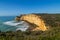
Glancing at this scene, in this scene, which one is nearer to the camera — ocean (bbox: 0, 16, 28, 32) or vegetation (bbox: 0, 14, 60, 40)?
vegetation (bbox: 0, 14, 60, 40)

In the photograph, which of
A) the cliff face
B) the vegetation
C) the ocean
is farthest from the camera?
the ocean

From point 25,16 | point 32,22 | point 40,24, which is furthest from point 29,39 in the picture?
point 25,16

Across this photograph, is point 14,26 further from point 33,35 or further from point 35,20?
point 33,35

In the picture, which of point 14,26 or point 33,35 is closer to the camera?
point 33,35

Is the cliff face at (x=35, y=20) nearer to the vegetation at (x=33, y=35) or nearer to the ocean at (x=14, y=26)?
the ocean at (x=14, y=26)

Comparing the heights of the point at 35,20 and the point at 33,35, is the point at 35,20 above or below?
above

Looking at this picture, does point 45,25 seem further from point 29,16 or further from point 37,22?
point 29,16

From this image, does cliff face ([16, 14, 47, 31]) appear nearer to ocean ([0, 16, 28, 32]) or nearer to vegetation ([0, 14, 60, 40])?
ocean ([0, 16, 28, 32])

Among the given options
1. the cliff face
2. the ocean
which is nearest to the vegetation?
the cliff face

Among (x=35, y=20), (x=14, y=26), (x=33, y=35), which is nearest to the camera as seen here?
(x=33, y=35)

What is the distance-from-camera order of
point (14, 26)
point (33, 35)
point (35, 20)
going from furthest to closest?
point (14, 26) < point (35, 20) < point (33, 35)

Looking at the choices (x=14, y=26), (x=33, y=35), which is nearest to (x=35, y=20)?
(x=14, y=26)
